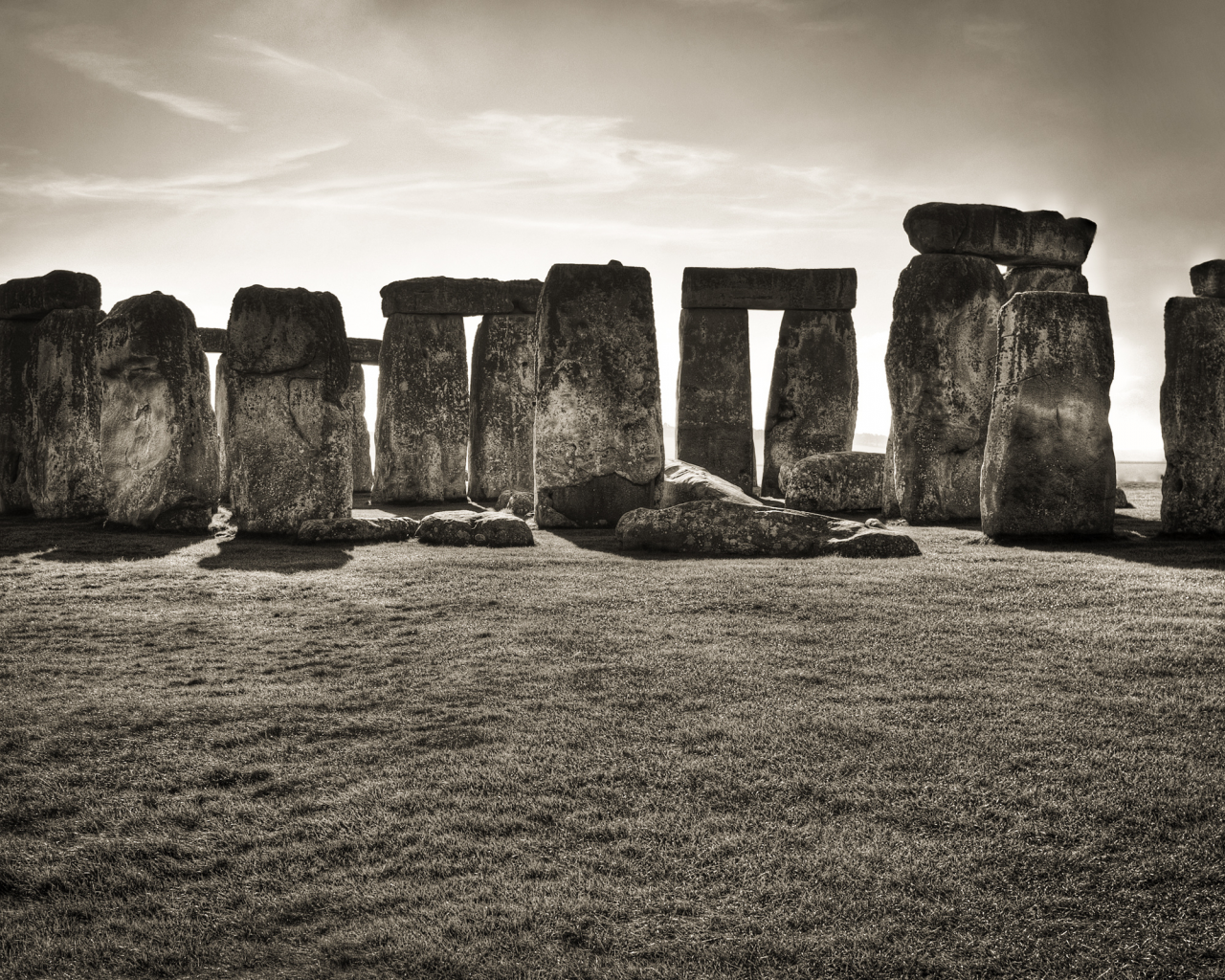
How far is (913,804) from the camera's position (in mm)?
4348

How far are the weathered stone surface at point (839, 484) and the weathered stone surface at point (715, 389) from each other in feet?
14.9

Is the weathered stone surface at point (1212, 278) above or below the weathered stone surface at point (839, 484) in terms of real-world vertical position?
above

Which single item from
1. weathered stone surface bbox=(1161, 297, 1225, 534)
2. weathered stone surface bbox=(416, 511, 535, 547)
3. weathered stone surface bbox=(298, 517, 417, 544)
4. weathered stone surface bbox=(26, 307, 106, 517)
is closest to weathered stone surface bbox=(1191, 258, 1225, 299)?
weathered stone surface bbox=(1161, 297, 1225, 534)

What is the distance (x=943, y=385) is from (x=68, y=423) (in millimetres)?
10385

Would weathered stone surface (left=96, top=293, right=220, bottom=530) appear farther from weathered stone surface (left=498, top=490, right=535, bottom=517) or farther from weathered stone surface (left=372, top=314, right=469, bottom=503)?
weathered stone surface (left=372, top=314, right=469, bottom=503)

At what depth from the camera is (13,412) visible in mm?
14383

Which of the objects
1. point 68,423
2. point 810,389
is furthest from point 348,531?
point 810,389

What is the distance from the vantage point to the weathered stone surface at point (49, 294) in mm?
13969

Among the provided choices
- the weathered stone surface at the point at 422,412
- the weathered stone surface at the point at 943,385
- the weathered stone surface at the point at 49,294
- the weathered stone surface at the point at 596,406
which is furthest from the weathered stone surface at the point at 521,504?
the weathered stone surface at the point at 49,294

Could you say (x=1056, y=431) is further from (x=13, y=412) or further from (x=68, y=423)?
(x=13, y=412)

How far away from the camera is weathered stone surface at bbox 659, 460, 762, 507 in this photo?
11.5 m

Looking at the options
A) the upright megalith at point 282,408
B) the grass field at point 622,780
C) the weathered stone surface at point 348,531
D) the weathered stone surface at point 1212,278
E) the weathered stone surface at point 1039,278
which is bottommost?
the grass field at point 622,780

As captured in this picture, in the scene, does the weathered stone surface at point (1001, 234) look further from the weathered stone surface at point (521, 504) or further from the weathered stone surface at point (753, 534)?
the weathered stone surface at point (521, 504)

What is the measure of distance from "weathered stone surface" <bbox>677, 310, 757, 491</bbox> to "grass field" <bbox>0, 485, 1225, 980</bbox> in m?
11.0
